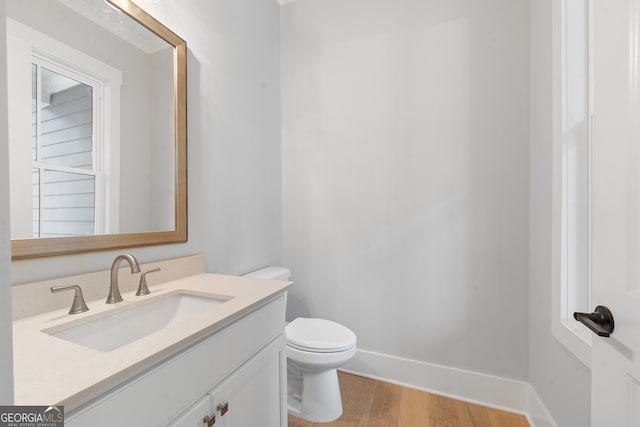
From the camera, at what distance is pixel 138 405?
594 millimetres

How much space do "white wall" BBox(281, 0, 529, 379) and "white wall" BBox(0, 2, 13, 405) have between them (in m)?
1.78

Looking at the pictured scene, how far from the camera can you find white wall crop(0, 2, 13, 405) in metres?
0.28

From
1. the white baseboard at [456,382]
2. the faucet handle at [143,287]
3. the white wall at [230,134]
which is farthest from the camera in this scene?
the white baseboard at [456,382]

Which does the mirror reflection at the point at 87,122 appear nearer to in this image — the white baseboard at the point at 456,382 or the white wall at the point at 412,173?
the white wall at the point at 412,173

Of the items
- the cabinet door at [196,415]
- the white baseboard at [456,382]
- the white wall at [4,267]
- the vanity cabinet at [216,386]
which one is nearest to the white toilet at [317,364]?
the vanity cabinet at [216,386]

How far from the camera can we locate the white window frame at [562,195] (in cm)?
112

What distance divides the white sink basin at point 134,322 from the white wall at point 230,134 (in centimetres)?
23

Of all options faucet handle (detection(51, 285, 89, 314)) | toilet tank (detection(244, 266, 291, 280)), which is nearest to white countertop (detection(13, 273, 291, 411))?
faucet handle (detection(51, 285, 89, 314))

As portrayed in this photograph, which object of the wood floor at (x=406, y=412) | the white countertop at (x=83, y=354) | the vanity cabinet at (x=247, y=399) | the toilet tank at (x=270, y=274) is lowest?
the wood floor at (x=406, y=412)

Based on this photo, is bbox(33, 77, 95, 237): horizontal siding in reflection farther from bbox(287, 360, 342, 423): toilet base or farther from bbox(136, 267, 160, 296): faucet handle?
bbox(287, 360, 342, 423): toilet base

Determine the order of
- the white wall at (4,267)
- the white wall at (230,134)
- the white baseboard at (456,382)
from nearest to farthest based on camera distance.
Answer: the white wall at (4,267)
the white wall at (230,134)
the white baseboard at (456,382)

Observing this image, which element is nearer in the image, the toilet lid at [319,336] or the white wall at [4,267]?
the white wall at [4,267]

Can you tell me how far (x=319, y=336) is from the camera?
5.28ft

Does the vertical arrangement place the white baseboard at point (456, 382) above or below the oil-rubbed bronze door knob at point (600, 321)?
below
